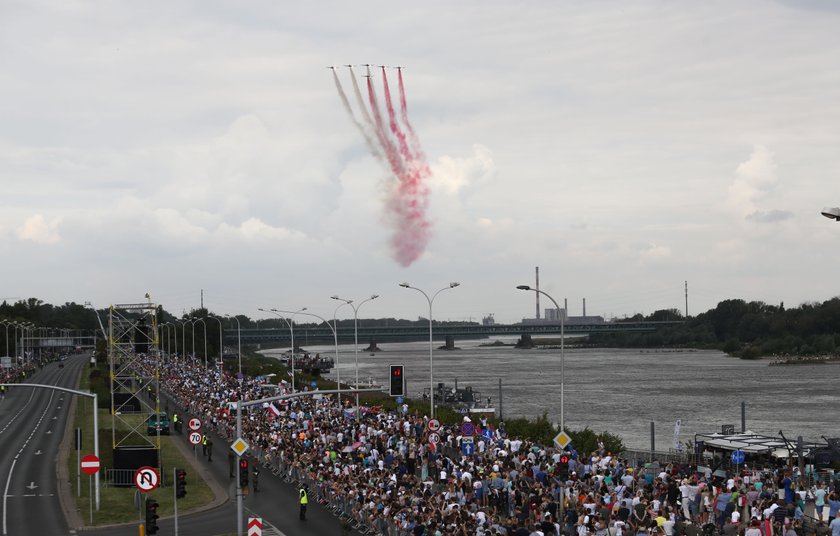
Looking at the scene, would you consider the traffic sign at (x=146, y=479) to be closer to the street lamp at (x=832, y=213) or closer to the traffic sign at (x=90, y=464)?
the traffic sign at (x=90, y=464)

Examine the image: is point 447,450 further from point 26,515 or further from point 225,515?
point 26,515

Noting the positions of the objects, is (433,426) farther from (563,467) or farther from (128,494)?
(563,467)

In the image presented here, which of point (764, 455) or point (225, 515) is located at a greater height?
point (764, 455)

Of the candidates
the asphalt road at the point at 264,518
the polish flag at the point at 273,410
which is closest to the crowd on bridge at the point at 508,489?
the asphalt road at the point at 264,518

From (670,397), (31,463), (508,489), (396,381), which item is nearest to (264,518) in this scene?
(396,381)

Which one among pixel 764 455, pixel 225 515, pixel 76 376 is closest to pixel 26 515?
pixel 225 515

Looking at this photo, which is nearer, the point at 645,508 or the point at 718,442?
the point at 645,508

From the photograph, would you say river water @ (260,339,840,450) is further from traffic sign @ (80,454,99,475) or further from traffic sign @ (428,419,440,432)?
traffic sign @ (80,454,99,475)
